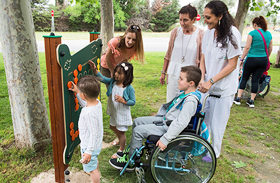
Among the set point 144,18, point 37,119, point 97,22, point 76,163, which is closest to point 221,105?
point 76,163

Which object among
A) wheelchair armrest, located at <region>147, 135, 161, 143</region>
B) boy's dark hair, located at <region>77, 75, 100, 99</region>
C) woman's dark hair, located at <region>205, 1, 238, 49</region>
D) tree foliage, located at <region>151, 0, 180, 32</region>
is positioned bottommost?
wheelchair armrest, located at <region>147, 135, 161, 143</region>

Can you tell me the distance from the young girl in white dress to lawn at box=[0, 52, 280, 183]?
21.5 inches

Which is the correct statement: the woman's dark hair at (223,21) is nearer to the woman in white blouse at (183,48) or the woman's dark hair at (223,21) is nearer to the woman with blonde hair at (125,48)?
the woman in white blouse at (183,48)

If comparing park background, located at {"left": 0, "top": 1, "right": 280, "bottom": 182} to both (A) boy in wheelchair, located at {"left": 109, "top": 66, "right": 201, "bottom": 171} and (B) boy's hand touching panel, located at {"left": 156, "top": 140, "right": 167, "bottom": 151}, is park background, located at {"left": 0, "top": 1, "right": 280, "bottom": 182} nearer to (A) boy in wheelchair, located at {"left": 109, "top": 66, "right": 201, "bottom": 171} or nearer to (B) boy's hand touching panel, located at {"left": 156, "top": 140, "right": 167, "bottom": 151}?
(A) boy in wheelchair, located at {"left": 109, "top": 66, "right": 201, "bottom": 171}

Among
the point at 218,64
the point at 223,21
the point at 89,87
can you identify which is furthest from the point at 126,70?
the point at 223,21

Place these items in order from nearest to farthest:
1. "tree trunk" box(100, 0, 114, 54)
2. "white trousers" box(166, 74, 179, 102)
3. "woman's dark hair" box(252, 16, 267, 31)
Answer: "white trousers" box(166, 74, 179, 102)
"woman's dark hair" box(252, 16, 267, 31)
"tree trunk" box(100, 0, 114, 54)

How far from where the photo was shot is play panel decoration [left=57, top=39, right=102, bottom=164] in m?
1.85

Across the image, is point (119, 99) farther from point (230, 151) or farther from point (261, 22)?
point (261, 22)

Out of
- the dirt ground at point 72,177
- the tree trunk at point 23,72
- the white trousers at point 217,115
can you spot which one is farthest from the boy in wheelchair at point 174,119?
the tree trunk at point 23,72

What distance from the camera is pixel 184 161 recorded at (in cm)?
227

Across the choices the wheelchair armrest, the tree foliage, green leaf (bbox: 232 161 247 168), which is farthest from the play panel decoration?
the tree foliage

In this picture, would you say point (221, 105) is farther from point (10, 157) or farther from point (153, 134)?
point (10, 157)

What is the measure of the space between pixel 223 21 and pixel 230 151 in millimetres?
1879

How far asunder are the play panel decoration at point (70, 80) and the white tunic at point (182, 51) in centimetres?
114
